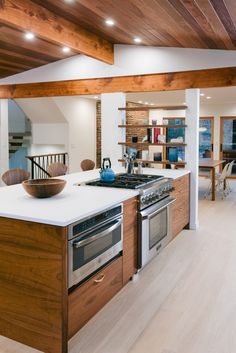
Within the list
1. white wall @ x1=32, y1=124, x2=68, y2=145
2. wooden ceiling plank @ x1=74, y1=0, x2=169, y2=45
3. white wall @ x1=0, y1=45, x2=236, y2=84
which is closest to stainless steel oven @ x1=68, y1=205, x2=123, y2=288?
wooden ceiling plank @ x1=74, y1=0, x2=169, y2=45

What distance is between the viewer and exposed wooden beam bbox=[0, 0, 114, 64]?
11.7 ft

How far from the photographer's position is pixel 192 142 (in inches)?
208

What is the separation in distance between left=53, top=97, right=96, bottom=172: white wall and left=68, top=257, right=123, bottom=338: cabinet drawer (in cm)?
663

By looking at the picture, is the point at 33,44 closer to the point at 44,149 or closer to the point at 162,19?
the point at 162,19

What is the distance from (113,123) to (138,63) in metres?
1.04

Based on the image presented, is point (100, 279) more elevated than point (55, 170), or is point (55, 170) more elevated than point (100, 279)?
point (55, 170)

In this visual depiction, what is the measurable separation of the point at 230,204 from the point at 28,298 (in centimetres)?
564

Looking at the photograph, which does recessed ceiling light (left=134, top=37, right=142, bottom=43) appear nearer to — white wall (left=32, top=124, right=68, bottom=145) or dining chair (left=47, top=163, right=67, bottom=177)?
dining chair (left=47, top=163, right=67, bottom=177)

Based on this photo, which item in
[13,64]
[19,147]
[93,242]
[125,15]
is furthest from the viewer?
[19,147]

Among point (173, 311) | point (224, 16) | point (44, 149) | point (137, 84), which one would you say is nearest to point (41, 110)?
point (44, 149)

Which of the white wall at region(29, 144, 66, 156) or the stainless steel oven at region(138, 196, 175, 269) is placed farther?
the white wall at region(29, 144, 66, 156)

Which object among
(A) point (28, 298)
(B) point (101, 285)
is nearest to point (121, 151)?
(B) point (101, 285)

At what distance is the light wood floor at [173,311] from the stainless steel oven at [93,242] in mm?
459

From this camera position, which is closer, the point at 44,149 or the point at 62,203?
the point at 62,203
